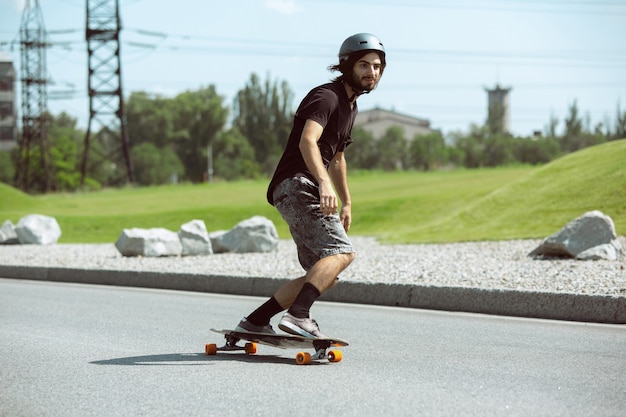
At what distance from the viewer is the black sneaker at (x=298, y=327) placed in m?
6.38

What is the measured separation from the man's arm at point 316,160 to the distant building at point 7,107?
4757 inches

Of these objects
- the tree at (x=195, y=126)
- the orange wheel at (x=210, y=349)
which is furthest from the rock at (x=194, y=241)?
the tree at (x=195, y=126)

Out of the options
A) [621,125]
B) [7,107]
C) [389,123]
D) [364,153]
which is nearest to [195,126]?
[364,153]

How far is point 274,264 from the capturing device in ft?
50.5

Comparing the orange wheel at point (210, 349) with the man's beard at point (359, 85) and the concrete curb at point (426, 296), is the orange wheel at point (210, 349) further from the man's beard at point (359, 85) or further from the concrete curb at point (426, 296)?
the concrete curb at point (426, 296)

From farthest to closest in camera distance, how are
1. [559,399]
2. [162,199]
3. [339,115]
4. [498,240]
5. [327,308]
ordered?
[162,199] → [498,240] → [327,308] → [339,115] → [559,399]

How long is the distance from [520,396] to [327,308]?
5439 mm

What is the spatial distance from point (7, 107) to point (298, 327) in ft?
419

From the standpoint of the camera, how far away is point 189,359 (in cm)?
691

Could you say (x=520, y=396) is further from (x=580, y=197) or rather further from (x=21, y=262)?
(x=580, y=197)

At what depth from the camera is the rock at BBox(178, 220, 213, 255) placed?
18500 millimetres

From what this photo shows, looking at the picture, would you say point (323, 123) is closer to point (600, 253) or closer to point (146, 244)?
point (600, 253)

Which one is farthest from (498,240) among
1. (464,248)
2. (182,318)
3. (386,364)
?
(386,364)

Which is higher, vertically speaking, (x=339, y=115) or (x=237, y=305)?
(x=339, y=115)
